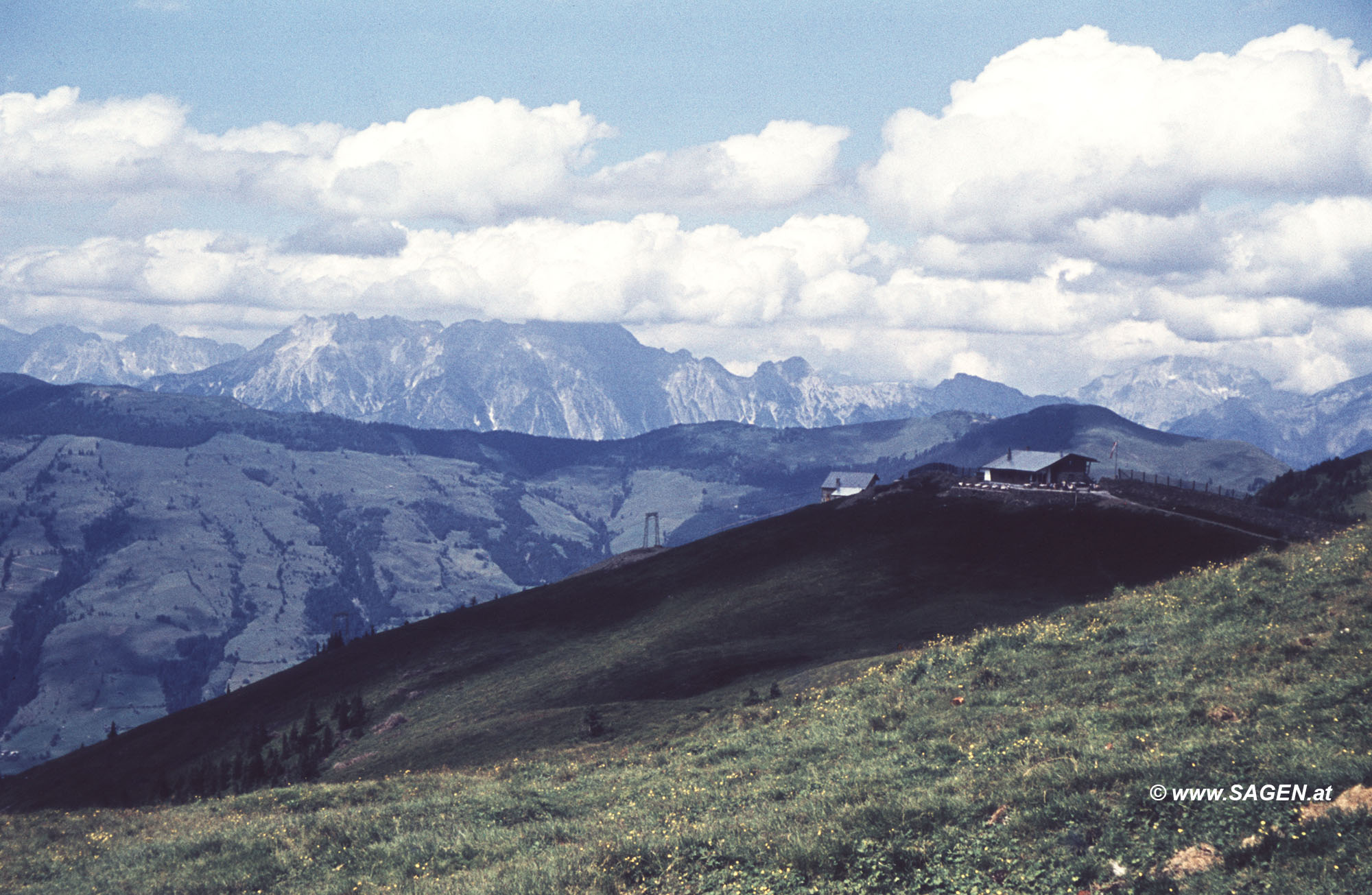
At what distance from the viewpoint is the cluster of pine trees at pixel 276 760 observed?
77.4 meters

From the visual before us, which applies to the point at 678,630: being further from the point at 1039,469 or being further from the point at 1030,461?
the point at 1030,461

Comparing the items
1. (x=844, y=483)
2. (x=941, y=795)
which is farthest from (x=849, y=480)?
(x=941, y=795)

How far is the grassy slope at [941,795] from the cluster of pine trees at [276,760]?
38.2m

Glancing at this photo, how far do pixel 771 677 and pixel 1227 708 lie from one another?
1600 inches

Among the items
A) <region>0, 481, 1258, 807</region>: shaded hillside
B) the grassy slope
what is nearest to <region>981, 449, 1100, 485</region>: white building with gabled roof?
<region>0, 481, 1258, 807</region>: shaded hillside

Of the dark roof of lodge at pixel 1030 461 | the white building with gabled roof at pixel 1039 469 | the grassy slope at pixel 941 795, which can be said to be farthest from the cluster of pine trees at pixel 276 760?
the dark roof of lodge at pixel 1030 461

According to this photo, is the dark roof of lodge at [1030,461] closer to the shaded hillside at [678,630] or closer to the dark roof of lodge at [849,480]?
the shaded hillside at [678,630]

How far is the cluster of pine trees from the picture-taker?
77.4 metres

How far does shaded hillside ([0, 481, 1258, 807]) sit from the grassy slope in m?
17.9

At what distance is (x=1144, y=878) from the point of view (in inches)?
614

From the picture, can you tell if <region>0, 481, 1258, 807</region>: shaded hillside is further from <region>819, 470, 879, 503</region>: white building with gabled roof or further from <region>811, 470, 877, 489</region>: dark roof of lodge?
<region>811, 470, 877, 489</region>: dark roof of lodge

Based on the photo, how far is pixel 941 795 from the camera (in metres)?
20.7

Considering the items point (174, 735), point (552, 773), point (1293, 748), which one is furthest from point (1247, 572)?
point (174, 735)

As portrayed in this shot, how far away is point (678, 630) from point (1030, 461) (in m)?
68.4
